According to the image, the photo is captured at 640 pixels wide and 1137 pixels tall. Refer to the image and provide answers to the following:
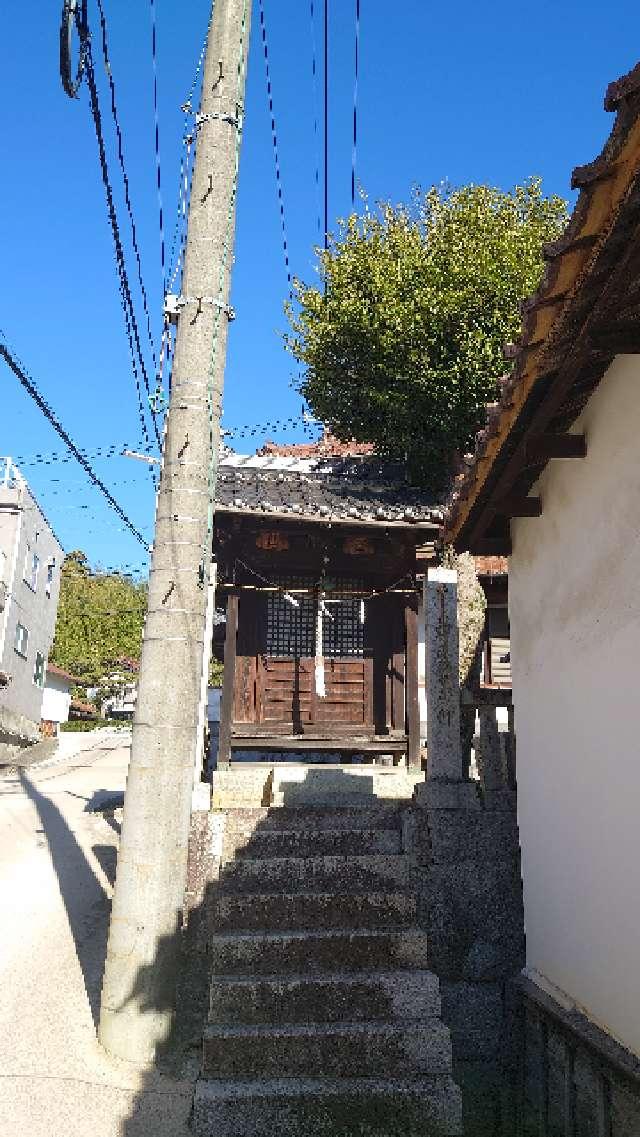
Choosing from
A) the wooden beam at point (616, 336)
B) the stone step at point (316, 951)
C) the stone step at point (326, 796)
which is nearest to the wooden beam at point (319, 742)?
the stone step at point (326, 796)

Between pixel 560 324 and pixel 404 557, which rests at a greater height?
pixel 404 557

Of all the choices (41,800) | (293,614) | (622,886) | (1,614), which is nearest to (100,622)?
(1,614)

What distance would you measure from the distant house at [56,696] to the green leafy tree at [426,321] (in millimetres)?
24285

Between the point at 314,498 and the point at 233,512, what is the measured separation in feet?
7.16

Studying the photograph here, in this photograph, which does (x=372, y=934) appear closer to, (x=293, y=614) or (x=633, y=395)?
(x=633, y=395)

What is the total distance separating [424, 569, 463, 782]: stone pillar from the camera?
7.66 metres

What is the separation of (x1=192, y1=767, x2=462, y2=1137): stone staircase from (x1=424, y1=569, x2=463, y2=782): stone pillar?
83 cm

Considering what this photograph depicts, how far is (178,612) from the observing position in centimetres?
594

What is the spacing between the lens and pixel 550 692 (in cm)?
578

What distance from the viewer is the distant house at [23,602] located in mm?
26034

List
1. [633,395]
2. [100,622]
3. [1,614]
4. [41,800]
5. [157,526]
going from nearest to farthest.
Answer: [633,395] < [157,526] < [41,800] < [1,614] < [100,622]

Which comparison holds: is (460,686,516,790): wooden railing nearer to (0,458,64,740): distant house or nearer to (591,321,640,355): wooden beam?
(591,321,640,355): wooden beam

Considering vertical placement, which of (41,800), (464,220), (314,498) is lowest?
(41,800)

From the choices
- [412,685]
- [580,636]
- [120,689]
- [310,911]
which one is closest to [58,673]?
[120,689]
